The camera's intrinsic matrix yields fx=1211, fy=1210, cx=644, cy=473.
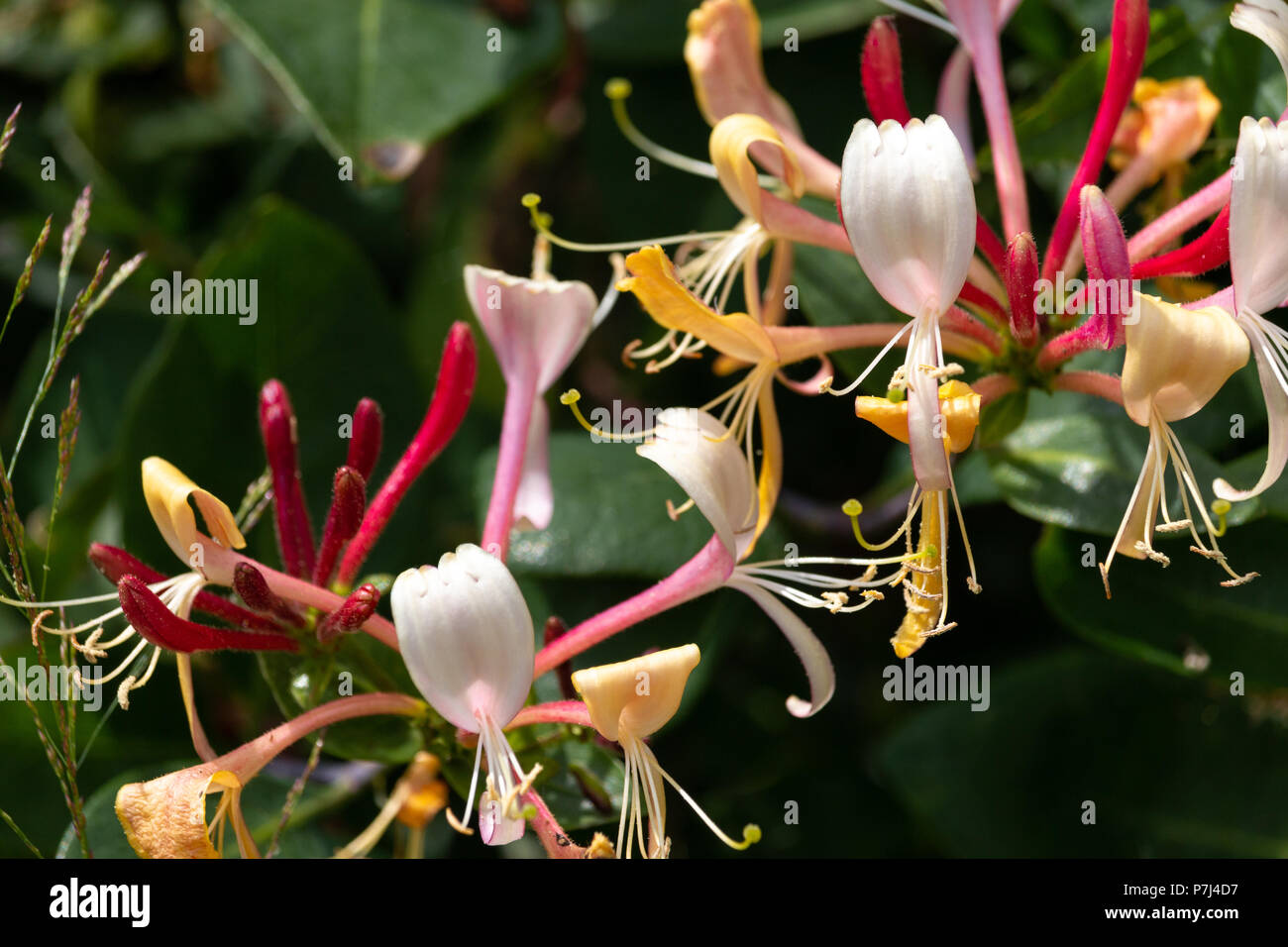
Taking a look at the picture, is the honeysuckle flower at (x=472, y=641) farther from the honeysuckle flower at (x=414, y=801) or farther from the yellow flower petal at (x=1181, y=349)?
the yellow flower petal at (x=1181, y=349)

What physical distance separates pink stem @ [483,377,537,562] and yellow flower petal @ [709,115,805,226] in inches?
10.1

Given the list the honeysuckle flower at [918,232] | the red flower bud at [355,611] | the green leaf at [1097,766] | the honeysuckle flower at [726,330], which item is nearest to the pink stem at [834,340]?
the honeysuckle flower at [726,330]

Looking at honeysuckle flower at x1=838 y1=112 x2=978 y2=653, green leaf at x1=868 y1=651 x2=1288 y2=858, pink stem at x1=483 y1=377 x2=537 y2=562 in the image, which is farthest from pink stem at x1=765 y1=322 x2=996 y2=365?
green leaf at x1=868 y1=651 x2=1288 y2=858

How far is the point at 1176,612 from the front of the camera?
1.10m

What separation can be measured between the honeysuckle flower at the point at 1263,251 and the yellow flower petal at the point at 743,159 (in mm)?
318

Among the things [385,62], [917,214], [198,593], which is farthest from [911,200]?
[385,62]

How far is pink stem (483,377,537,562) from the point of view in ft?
3.32

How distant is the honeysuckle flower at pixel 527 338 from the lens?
105cm

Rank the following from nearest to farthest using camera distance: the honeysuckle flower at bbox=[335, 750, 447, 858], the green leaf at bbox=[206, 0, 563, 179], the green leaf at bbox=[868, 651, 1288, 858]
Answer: the honeysuckle flower at bbox=[335, 750, 447, 858] < the green leaf at bbox=[206, 0, 563, 179] < the green leaf at bbox=[868, 651, 1288, 858]

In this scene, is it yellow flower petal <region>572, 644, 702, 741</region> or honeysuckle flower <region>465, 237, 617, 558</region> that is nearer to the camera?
yellow flower petal <region>572, 644, 702, 741</region>

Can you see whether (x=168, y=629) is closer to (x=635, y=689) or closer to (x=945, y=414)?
(x=635, y=689)

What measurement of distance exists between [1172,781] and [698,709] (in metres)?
0.56

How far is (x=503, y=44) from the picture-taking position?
142 centimetres

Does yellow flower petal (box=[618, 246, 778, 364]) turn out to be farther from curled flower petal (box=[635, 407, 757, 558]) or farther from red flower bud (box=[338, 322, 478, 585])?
red flower bud (box=[338, 322, 478, 585])
